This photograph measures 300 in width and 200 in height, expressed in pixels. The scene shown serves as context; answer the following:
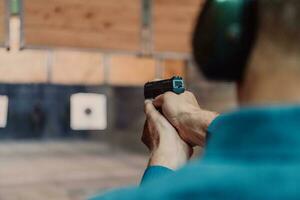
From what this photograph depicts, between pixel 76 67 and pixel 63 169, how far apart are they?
192cm

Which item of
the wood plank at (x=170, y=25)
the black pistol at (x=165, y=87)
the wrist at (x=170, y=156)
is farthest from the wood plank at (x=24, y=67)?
the wrist at (x=170, y=156)

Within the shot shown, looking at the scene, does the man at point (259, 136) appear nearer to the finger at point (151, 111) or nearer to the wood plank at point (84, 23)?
the finger at point (151, 111)

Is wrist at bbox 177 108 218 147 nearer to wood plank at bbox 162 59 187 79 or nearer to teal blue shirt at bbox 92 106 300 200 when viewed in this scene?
teal blue shirt at bbox 92 106 300 200

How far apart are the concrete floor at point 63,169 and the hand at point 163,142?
2.49 metres

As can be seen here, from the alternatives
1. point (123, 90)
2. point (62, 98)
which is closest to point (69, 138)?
point (62, 98)

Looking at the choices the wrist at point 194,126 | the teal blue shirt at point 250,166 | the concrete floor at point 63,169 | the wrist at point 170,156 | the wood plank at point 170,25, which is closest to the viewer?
the teal blue shirt at point 250,166

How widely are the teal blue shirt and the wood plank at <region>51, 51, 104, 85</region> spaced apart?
2995 mm

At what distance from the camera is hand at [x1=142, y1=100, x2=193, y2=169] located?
2.70 feet

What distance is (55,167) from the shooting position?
5.34m

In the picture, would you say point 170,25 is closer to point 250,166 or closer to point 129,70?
point 129,70

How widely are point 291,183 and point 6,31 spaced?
9.49 feet

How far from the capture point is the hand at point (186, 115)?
99 centimetres

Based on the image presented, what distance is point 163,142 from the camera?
0.91m

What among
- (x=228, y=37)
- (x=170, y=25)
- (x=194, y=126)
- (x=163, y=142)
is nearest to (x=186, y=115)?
(x=194, y=126)
